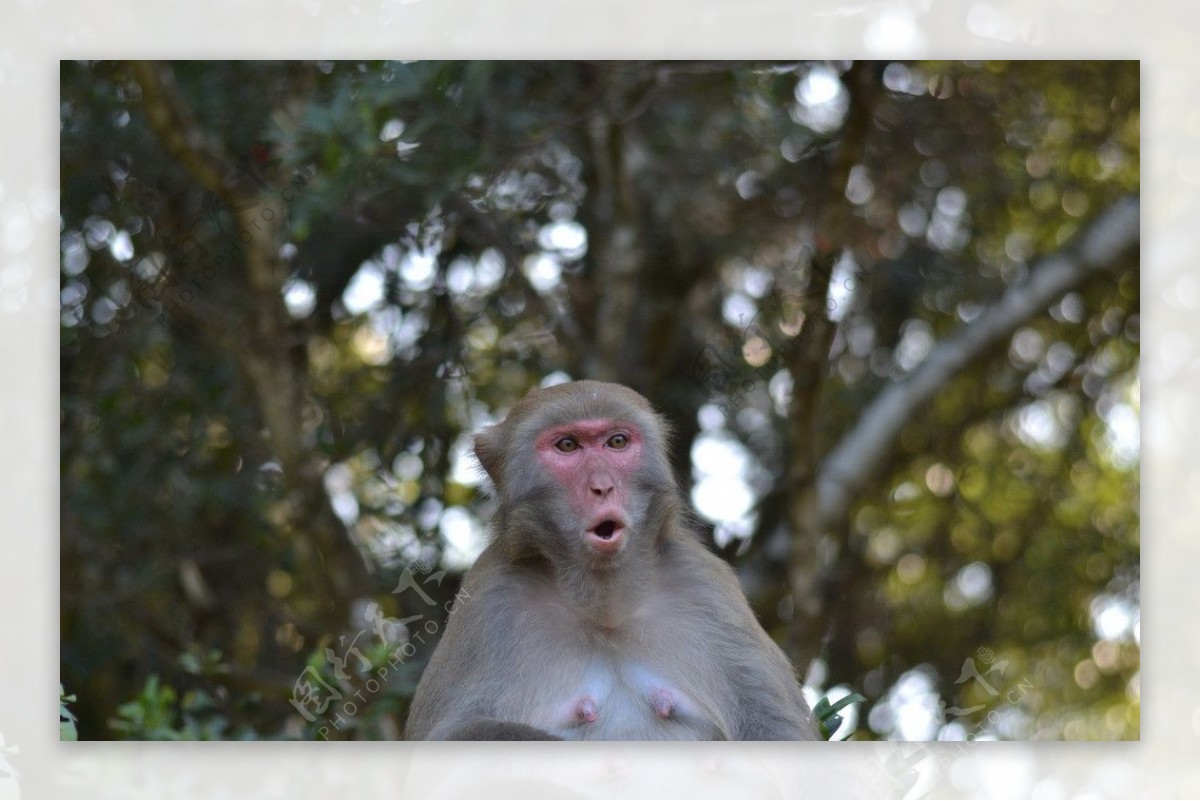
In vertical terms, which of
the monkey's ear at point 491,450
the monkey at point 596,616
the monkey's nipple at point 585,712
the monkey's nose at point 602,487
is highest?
the monkey's ear at point 491,450

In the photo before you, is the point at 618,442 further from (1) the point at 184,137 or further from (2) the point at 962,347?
(1) the point at 184,137

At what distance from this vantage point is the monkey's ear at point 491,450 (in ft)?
17.6

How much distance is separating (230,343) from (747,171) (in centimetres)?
208

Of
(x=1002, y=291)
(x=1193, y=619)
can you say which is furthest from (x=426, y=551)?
(x=1193, y=619)

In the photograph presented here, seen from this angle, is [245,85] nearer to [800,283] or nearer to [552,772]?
[800,283]

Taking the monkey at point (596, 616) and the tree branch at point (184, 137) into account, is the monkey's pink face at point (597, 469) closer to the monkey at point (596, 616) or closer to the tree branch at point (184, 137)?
the monkey at point (596, 616)

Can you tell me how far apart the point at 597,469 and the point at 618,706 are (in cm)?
74

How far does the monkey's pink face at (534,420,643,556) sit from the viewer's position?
508 centimetres

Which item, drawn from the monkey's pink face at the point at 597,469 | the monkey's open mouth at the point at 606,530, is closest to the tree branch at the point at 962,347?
the monkey's pink face at the point at 597,469

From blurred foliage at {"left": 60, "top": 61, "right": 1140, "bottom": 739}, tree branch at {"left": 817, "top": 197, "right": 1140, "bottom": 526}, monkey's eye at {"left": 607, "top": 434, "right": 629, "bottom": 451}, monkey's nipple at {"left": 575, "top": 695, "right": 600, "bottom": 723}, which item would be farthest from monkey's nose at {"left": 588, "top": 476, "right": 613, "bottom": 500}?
tree branch at {"left": 817, "top": 197, "right": 1140, "bottom": 526}

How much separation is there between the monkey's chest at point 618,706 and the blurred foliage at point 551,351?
0.86 meters

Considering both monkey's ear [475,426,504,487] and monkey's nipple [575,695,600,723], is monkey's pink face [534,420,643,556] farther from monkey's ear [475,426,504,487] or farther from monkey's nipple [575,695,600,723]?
monkey's nipple [575,695,600,723]

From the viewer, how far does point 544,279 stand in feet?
22.5

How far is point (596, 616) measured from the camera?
207 inches
